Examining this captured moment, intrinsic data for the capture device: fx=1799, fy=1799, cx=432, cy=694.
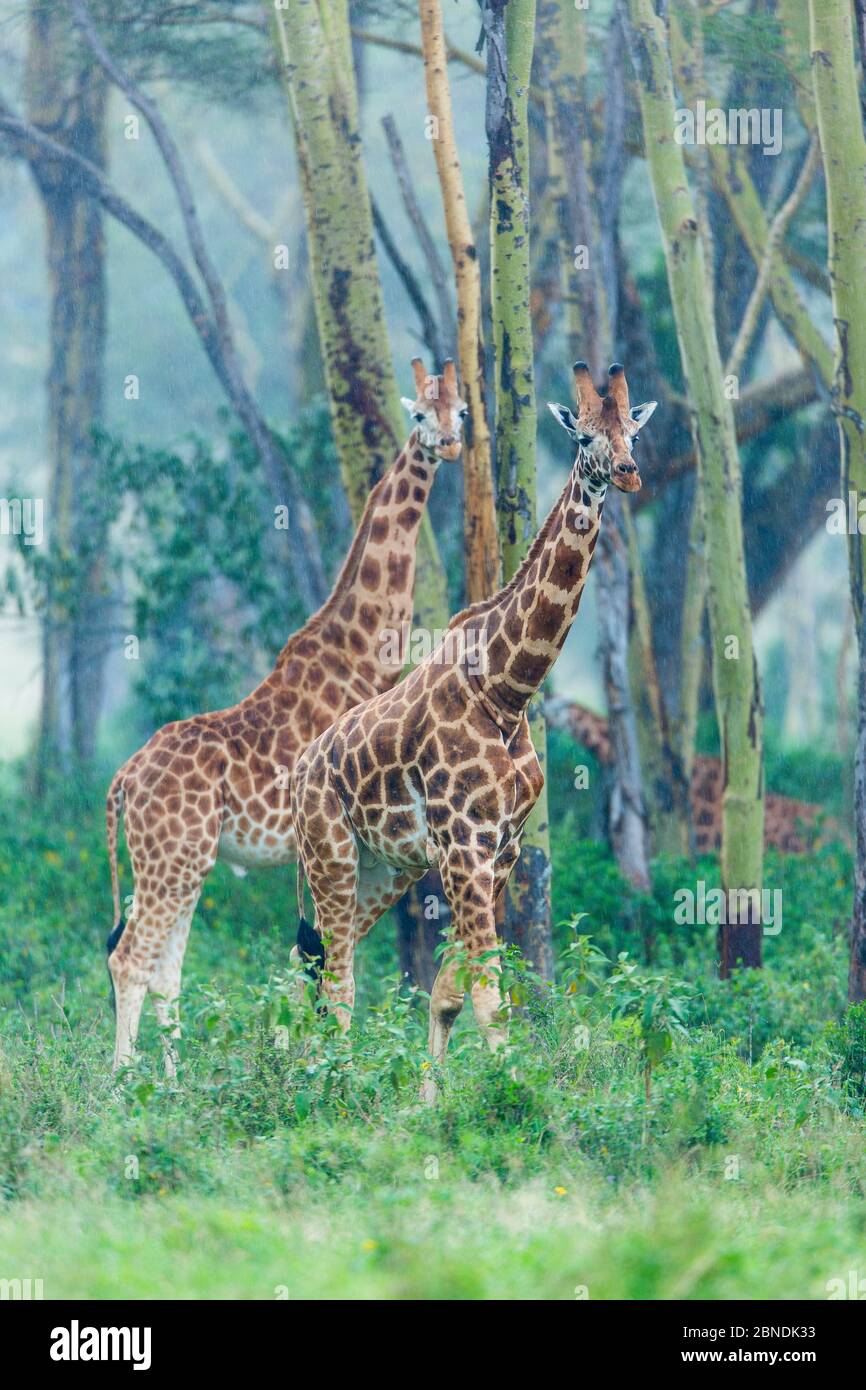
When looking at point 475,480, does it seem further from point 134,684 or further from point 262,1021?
point 134,684

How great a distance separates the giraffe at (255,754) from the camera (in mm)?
9211

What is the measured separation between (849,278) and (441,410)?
223 centimetres

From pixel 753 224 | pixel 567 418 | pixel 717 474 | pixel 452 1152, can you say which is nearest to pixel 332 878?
pixel 452 1152

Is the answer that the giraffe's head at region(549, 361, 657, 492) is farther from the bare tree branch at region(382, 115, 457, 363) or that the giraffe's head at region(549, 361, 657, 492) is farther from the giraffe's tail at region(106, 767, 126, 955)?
the bare tree branch at region(382, 115, 457, 363)

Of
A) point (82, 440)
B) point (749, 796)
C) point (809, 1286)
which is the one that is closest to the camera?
point (809, 1286)

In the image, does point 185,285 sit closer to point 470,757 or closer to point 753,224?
point 753,224

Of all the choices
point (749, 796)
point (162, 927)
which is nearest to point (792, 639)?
point (749, 796)

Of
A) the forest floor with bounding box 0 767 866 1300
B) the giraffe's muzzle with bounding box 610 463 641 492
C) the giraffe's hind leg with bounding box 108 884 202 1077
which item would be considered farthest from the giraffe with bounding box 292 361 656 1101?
the giraffe's hind leg with bounding box 108 884 202 1077

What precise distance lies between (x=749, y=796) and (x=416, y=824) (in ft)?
10.9

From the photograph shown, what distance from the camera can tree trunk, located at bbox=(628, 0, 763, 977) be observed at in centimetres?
1065

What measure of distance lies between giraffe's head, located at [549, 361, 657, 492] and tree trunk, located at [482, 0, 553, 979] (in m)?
2.23

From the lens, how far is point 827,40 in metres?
9.18

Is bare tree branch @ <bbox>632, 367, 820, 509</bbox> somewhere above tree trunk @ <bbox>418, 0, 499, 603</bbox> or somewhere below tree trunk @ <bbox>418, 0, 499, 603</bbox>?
above

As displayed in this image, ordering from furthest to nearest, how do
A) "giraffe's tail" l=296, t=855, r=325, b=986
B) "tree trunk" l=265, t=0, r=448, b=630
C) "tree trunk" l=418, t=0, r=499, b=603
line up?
"tree trunk" l=265, t=0, r=448, b=630 < "tree trunk" l=418, t=0, r=499, b=603 < "giraffe's tail" l=296, t=855, r=325, b=986
